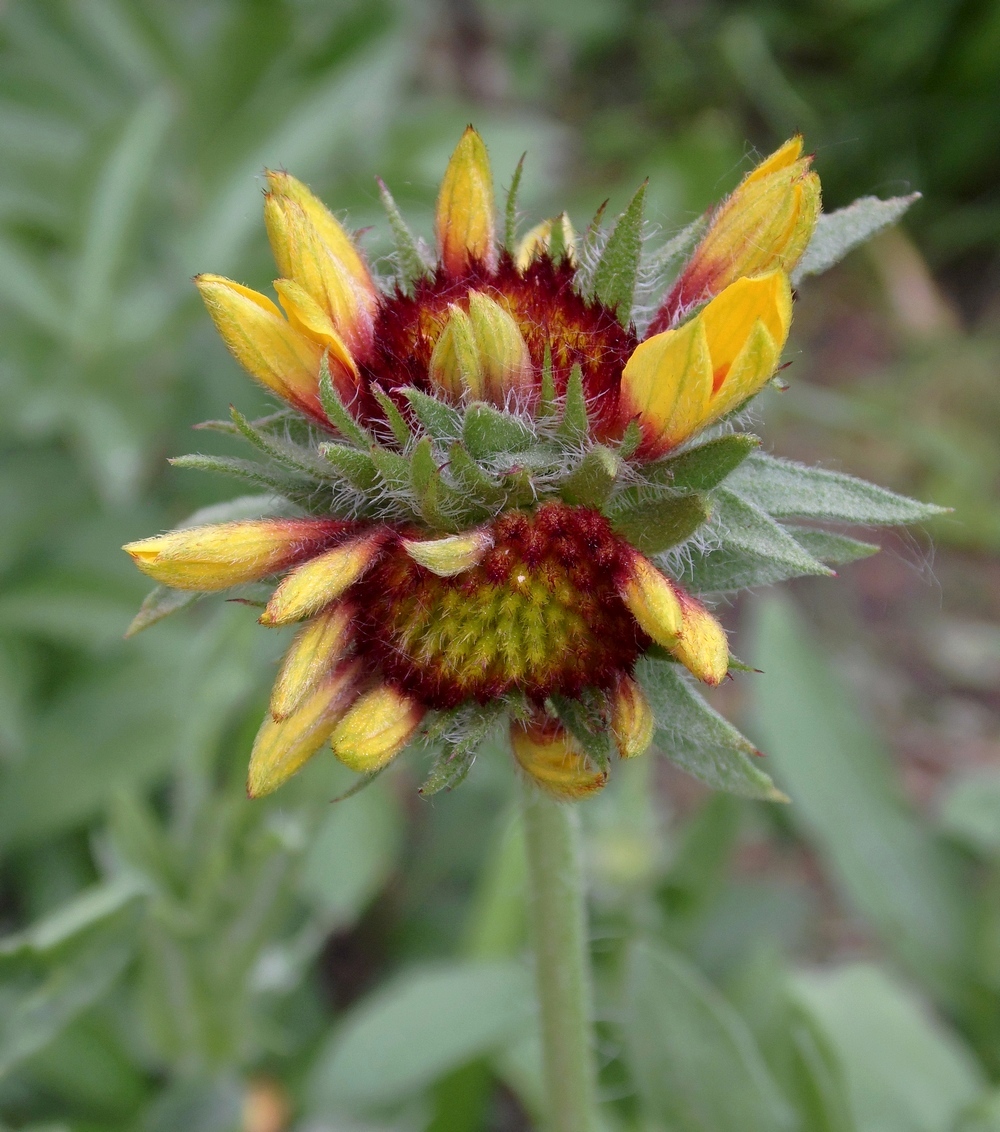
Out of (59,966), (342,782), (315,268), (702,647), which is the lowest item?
(59,966)

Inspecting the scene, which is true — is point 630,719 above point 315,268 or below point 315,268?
below

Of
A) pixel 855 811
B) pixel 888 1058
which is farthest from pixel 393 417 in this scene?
pixel 855 811

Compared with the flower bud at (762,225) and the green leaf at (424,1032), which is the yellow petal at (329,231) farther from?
the green leaf at (424,1032)

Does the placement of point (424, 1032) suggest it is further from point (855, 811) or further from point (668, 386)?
point (668, 386)

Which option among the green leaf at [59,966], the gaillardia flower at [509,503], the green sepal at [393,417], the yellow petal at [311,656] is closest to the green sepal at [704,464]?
the gaillardia flower at [509,503]

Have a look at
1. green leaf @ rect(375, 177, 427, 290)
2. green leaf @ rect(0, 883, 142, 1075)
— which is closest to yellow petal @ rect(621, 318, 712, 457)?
green leaf @ rect(375, 177, 427, 290)

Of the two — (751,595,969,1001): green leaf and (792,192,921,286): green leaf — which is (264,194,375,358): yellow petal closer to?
(792,192,921,286): green leaf

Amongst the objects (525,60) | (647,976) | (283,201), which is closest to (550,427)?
(283,201)
